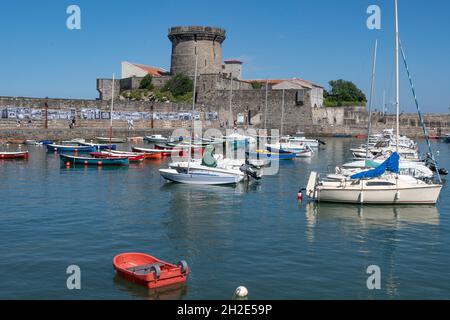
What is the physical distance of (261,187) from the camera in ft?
73.0

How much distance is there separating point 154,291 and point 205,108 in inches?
1979

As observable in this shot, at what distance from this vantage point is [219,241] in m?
13.3

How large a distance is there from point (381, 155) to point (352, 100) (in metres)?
50.8

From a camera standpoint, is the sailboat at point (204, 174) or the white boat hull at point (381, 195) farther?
the sailboat at point (204, 174)

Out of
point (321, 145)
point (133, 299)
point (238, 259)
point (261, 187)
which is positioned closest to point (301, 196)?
point (261, 187)

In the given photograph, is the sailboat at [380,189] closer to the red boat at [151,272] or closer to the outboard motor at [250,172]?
the outboard motor at [250,172]

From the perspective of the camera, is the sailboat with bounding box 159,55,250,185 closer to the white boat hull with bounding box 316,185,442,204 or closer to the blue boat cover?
the white boat hull with bounding box 316,185,442,204

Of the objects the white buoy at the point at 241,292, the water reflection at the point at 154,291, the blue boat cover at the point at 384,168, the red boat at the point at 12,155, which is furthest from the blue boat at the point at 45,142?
Result: the white buoy at the point at 241,292

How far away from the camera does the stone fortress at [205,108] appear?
148 feet

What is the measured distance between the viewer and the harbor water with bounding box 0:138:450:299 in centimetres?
1007

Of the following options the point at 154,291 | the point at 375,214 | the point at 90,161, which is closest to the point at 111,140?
the point at 90,161

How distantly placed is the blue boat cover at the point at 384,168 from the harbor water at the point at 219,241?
3.38 feet

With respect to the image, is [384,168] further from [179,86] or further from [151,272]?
[179,86]
